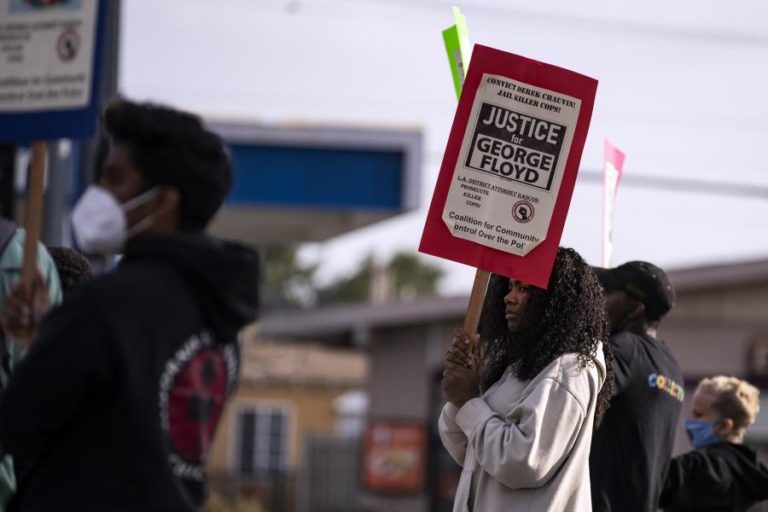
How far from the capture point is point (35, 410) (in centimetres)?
341

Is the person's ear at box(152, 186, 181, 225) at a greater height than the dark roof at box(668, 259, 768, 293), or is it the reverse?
the person's ear at box(152, 186, 181, 225)

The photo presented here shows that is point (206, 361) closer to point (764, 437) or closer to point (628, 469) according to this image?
point (628, 469)

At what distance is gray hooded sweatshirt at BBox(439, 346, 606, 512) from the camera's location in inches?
190

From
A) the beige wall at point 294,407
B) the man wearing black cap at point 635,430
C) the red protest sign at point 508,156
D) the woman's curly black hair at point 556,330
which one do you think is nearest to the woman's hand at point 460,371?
the woman's curly black hair at point 556,330

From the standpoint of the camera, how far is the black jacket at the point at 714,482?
6.32 m

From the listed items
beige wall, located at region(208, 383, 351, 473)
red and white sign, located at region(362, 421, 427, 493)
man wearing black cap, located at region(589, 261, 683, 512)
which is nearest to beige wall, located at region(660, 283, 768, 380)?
red and white sign, located at region(362, 421, 427, 493)

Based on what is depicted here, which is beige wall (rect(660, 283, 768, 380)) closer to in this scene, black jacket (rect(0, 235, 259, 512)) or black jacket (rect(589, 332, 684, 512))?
black jacket (rect(589, 332, 684, 512))

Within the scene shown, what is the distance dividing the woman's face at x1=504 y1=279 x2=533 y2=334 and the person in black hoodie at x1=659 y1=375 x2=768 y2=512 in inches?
57.3

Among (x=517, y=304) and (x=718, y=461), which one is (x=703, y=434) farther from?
(x=517, y=304)

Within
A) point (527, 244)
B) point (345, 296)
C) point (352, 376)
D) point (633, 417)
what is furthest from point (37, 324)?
point (345, 296)

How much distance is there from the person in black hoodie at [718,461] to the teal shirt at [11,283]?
297 cm

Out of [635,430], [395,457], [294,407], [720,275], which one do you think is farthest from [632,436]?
[294,407]

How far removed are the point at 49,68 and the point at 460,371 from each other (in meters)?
1.68

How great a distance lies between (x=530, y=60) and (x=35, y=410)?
96.2 inches
